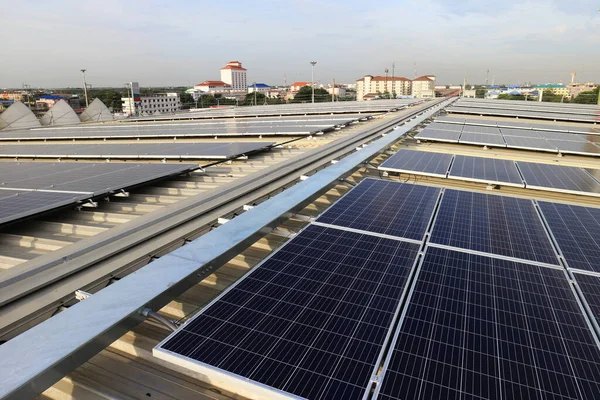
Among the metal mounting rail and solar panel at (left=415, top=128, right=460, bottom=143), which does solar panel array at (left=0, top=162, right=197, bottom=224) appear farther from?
solar panel at (left=415, top=128, right=460, bottom=143)

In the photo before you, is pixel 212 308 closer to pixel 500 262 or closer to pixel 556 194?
pixel 500 262

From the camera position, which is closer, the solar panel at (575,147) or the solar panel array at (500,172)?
the solar panel array at (500,172)

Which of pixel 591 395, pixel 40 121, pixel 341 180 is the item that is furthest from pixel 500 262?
pixel 40 121

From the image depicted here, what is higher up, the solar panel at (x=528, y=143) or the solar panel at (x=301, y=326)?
the solar panel at (x=528, y=143)

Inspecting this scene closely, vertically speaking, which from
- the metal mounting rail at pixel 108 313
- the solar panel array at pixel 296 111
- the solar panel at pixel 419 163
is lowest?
the metal mounting rail at pixel 108 313

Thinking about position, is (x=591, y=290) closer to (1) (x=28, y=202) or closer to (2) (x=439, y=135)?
(1) (x=28, y=202)

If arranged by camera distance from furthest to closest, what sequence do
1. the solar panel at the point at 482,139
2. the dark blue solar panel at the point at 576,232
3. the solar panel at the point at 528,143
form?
1. the solar panel at the point at 482,139
2. the solar panel at the point at 528,143
3. the dark blue solar panel at the point at 576,232

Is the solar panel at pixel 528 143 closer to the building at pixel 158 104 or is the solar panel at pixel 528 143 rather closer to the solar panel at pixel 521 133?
the solar panel at pixel 521 133

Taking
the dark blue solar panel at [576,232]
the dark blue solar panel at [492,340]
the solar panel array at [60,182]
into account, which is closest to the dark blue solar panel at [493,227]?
the dark blue solar panel at [576,232]
